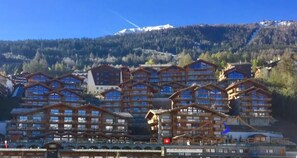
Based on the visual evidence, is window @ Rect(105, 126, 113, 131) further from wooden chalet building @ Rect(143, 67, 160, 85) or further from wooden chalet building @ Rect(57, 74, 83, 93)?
wooden chalet building @ Rect(143, 67, 160, 85)

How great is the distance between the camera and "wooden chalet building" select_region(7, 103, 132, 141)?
70.2 m

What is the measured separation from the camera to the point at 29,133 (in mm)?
70375

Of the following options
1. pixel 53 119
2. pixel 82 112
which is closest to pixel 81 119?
pixel 82 112

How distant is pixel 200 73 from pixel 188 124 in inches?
1020

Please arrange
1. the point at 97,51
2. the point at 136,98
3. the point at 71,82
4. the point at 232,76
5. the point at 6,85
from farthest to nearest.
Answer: the point at 97,51, the point at 6,85, the point at 232,76, the point at 71,82, the point at 136,98

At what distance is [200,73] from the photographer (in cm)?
9869

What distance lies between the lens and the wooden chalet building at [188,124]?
239 ft

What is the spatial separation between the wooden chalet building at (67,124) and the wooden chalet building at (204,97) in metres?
12.3

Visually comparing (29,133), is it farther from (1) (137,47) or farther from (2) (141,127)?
(1) (137,47)

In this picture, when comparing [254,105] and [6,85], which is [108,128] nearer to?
[254,105]

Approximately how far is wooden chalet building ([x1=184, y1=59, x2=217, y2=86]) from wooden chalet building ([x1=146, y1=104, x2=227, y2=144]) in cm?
2306

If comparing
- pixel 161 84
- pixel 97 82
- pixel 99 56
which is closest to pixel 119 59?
pixel 99 56

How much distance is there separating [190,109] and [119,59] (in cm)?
9233

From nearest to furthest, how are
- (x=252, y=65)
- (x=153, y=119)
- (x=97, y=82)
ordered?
(x=153, y=119)
(x=97, y=82)
(x=252, y=65)
